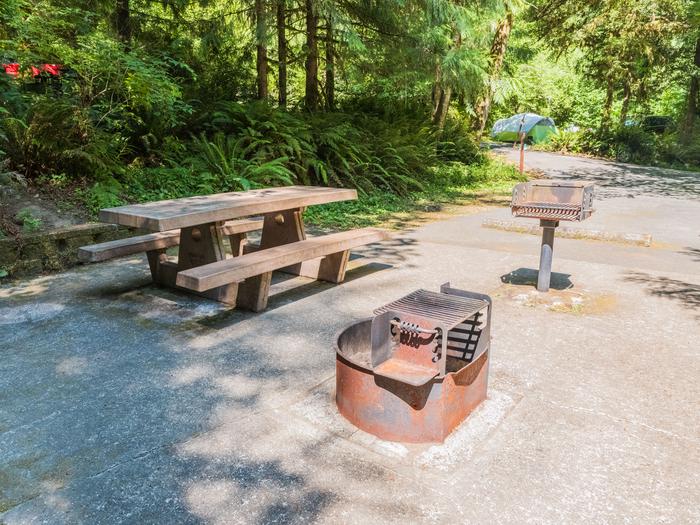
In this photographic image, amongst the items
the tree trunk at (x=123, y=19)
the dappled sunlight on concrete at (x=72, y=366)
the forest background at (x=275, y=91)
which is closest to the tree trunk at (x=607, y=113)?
the forest background at (x=275, y=91)

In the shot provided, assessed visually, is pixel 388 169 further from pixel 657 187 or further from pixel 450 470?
pixel 450 470

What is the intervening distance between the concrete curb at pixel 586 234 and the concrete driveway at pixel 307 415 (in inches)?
71.3

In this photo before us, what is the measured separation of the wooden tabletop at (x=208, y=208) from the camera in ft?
14.1

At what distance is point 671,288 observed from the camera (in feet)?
18.7

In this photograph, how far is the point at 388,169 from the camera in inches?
484

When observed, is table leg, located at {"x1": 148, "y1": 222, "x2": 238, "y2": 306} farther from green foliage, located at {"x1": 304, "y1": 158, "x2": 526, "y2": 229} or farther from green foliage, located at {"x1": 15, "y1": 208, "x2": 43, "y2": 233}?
green foliage, located at {"x1": 304, "y1": 158, "x2": 526, "y2": 229}

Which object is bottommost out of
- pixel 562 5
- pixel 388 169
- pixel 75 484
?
pixel 75 484

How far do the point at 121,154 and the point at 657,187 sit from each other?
536 inches

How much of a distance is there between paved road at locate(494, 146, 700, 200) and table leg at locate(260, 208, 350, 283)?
998 centimetres

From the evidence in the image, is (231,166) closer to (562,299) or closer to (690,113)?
(562,299)

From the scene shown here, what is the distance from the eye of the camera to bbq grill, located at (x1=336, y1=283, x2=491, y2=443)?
2.75m

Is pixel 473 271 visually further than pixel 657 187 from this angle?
No

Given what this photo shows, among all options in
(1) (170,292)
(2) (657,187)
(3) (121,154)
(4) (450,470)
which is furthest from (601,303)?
(2) (657,187)

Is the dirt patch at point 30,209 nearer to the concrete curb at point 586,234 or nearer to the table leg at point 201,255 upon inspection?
the table leg at point 201,255
